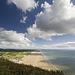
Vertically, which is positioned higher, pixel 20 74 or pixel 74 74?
pixel 20 74

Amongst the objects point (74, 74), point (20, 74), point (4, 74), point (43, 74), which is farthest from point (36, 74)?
point (74, 74)

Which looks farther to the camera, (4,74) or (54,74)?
(54,74)

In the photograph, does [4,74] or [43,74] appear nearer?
[4,74]

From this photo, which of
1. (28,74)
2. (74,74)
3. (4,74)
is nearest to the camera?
(4,74)

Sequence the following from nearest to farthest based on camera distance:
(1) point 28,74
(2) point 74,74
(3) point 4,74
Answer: (3) point 4,74
(1) point 28,74
(2) point 74,74

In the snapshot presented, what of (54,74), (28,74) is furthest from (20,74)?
(54,74)

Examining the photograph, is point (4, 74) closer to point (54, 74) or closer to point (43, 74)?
point (43, 74)

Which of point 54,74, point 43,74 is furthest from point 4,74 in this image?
point 54,74

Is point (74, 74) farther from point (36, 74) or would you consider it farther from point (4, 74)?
point (4, 74)

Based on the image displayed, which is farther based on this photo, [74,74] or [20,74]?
[74,74]
